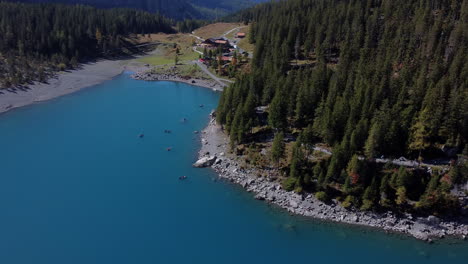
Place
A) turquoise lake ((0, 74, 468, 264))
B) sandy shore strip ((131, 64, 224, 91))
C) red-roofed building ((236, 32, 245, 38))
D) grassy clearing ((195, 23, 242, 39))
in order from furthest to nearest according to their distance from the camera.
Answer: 1. grassy clearing ((195, 23, 242, 39))
2. red-roofed building ((236, 32, 245, 38))
3. sandy shore strip ((131, 64, 224, 91))
4. turquoise lake ((0, 74, 468, 264))

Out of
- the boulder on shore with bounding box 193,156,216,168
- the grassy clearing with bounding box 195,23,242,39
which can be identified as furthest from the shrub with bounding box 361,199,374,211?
the grassy clearing with bounding box 195,23,242,39

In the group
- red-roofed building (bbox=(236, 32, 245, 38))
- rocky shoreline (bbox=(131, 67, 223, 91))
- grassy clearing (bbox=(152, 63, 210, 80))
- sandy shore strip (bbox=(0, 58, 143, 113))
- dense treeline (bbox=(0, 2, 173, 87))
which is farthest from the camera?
red-roofed building (bbox=(236, 32, 245, 38))

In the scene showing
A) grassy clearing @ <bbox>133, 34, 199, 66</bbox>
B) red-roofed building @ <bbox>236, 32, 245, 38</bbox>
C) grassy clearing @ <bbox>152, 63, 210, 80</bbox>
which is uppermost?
red-roofed building @ <bbox>236, 32, 245, 38</bbox>

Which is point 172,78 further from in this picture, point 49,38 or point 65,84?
point 49,38

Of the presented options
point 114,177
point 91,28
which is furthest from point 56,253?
point 91,28

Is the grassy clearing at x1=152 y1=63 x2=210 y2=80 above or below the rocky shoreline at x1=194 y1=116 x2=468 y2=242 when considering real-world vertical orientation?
above

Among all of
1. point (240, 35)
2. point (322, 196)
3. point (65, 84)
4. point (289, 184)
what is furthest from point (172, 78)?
point (322, 196)

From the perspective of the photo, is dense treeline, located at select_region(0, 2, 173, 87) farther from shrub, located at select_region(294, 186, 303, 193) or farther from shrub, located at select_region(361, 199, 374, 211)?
shrub, located at select_region(361, 199, 374, 211)
